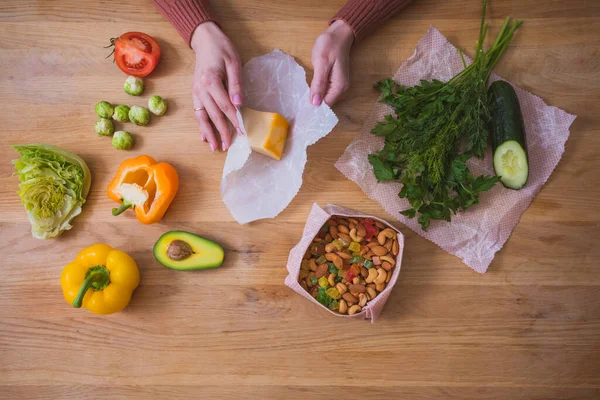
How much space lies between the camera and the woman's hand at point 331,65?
4.84ft

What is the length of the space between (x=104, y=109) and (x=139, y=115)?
12 cm

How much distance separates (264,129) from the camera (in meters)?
1.49

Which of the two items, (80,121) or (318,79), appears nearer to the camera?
(318,79)

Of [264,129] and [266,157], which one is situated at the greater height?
[264,129]

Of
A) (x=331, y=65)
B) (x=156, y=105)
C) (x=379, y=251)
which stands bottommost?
(x=379, y=251)

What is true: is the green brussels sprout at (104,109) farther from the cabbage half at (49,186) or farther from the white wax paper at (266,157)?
the white wax paper at (266,157)

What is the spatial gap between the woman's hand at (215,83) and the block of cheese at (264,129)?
0.15ft

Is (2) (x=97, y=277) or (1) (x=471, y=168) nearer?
(2) (x=97, y=277)

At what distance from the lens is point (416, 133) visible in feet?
4.79

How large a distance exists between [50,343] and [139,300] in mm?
316

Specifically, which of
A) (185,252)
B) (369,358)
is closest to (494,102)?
(369,358)

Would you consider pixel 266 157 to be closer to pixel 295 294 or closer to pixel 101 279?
pixel 295 294

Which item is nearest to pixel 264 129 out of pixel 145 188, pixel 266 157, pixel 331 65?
pixel 266 157

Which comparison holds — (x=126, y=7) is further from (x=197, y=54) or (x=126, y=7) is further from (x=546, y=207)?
(x=546, y=207)
